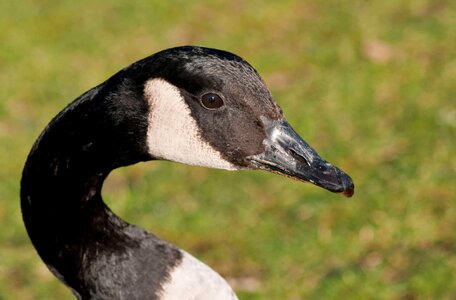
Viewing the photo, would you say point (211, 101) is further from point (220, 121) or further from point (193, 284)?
point (193, 284)

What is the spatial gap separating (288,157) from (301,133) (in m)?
3.26

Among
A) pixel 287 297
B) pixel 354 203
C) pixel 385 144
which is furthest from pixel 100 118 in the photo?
pixel 385 144

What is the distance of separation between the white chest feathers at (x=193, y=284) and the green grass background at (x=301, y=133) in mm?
1769

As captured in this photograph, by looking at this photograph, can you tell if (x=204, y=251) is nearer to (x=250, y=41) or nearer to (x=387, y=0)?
(x=250, y=41)

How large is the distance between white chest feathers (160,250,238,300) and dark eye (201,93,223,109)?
60 cm

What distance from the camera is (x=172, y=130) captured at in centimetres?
278

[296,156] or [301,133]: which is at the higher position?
[301,133]

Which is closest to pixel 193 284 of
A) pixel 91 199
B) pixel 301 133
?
pixel 91 199

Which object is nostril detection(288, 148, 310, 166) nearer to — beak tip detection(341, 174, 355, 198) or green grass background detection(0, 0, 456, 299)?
beak tip detection(341, 174, 355, 198)

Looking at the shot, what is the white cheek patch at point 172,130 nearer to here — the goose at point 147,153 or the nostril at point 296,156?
the goose at point 147,153

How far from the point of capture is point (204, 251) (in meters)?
5.18

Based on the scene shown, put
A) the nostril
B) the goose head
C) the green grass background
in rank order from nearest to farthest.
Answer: the goose head, the nostril, the green grass background

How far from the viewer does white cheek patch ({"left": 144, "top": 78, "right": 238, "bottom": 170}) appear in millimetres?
2738

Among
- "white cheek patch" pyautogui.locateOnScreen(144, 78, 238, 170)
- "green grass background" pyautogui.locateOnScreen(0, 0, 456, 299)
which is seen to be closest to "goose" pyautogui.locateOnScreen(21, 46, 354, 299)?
"white cheek patch" pyautogui.locateOnScreen(144, 78, 238, 170)
